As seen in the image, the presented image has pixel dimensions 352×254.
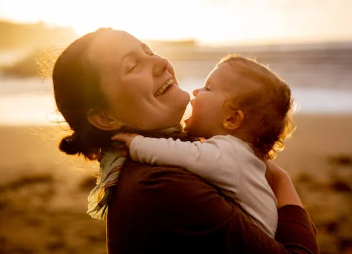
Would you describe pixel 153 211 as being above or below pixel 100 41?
below

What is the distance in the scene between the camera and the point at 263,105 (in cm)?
209

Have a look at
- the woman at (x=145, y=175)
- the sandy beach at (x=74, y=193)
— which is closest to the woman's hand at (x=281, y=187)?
the woman at (x=145, y=175)

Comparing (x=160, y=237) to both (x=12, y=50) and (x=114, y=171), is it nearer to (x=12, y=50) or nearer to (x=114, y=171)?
(x=114, y=171)

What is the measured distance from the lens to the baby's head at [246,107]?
2080mm

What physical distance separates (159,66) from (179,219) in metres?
0.63

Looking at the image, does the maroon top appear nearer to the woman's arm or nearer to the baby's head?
the woman's arm

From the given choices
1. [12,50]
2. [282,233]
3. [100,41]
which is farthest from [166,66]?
[12,50]

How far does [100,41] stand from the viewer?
199cm

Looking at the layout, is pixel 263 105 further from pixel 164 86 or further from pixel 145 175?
pixel 145 175

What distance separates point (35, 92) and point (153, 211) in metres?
15.4

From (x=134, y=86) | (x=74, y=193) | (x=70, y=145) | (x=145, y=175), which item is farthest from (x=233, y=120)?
(x=74, y=193)

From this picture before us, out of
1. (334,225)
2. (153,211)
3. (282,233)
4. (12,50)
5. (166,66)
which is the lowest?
(12,50)

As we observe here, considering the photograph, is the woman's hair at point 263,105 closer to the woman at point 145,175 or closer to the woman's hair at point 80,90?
the woman at point 145,175

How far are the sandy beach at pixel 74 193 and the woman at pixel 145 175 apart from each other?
5.50 ft
